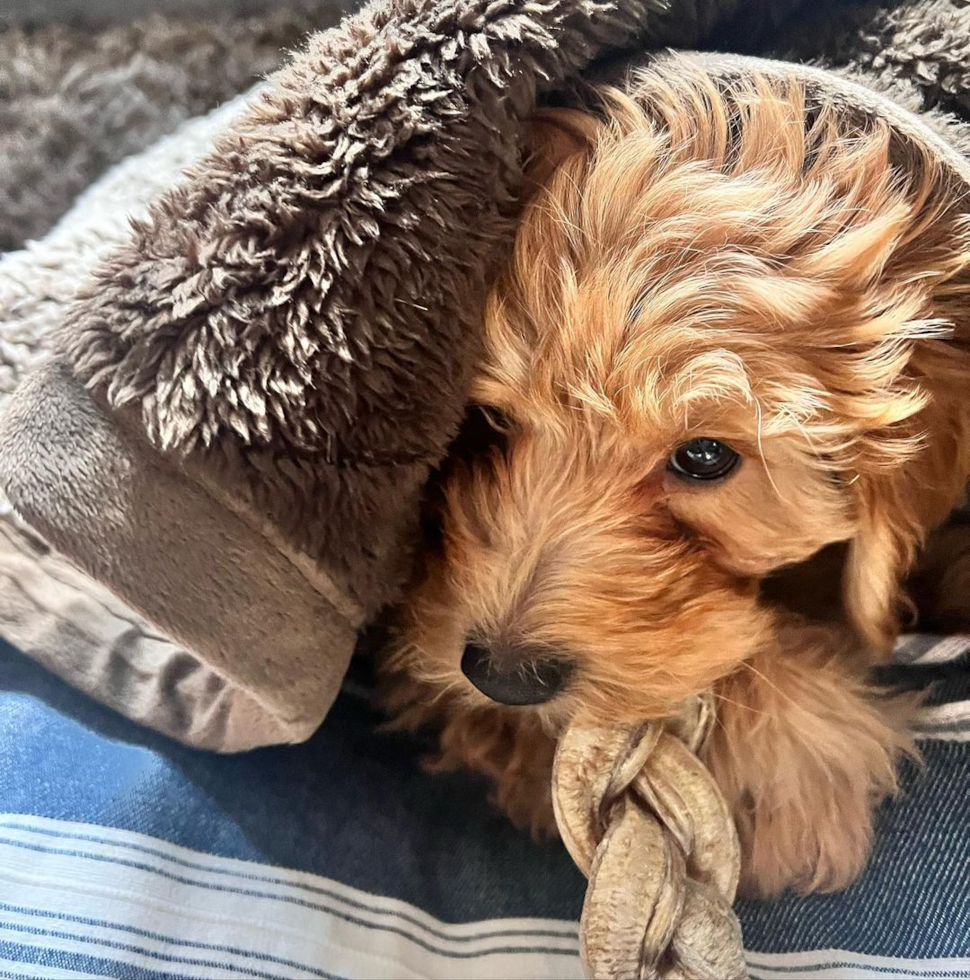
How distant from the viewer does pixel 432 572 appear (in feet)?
3.24

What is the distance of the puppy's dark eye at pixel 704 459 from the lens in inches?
34.5

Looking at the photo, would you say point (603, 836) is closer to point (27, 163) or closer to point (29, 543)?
point (29, 543)

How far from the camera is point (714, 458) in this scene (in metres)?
0.88

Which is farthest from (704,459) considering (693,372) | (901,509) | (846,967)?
(846,967)

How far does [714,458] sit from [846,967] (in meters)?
0.53

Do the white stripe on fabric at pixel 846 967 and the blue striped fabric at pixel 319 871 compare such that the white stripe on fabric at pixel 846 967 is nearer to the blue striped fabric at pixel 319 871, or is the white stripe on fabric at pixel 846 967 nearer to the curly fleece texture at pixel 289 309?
the blue striped fabric at pixel 319 871

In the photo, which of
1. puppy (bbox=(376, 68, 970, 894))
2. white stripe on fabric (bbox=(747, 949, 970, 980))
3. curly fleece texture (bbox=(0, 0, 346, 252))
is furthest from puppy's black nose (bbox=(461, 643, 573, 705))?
curly fleece texture (bbox=(0, 0, 346, 252))

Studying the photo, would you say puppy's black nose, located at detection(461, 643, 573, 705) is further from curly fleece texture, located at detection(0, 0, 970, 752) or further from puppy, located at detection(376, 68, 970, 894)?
curly fleece texture, located at detection(0, 0, 970, 752)

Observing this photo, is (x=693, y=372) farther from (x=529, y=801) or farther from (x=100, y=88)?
(x=100, y=88)

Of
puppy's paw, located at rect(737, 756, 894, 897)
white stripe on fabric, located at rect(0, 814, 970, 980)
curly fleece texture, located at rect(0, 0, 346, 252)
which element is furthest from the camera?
curly fleece texture, located at rect(0, 0, 346, 252)

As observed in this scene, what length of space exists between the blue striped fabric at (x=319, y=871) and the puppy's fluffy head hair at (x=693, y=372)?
0.21m

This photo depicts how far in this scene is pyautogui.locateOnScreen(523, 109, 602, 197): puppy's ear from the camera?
2.71 ft

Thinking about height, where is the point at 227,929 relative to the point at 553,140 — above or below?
below

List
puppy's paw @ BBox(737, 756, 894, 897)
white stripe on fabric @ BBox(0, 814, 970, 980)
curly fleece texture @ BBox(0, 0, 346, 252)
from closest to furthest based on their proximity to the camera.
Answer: white stripe on fabric @ BBox(0, 814, 970, 980)
puppy's paw @ BBox(737, 756, 894, 897)
curly fleece texture @ BBox(0, 0, 346, 252)
